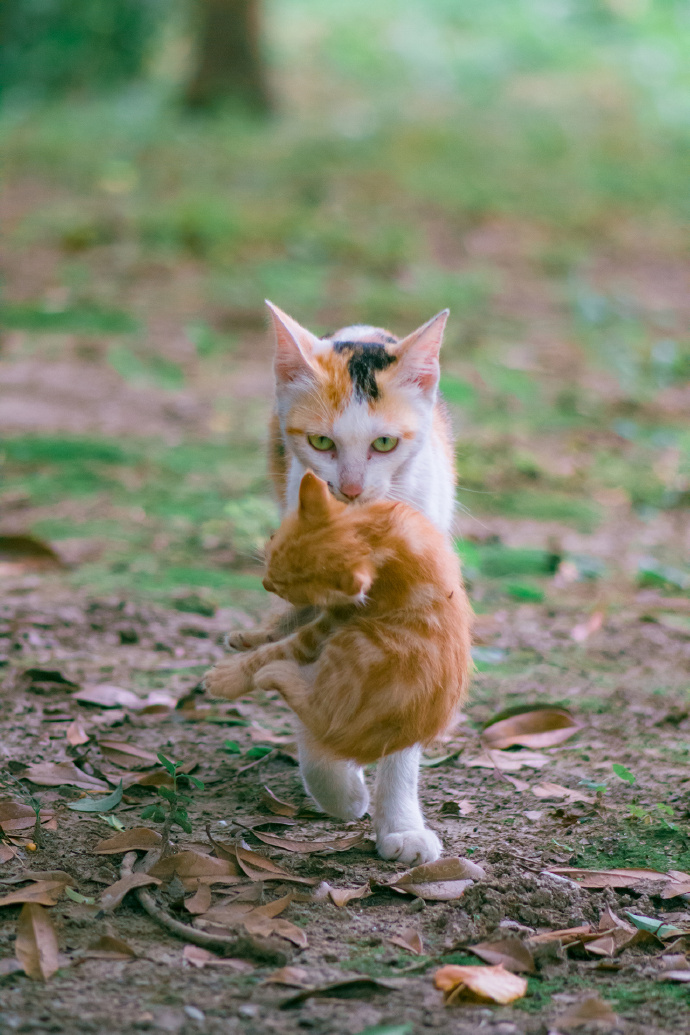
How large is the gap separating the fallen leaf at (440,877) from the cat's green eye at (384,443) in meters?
1.23

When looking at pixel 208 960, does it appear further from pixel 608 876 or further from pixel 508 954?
pixel 608 876

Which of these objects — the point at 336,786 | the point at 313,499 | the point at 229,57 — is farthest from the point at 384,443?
the point at 229,57

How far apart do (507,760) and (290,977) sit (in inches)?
54.3

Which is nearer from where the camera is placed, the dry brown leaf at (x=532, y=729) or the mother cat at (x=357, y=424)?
the mother cat at (x=357, y=424)

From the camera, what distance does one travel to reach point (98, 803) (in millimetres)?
3031

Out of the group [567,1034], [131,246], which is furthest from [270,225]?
[567,1034]

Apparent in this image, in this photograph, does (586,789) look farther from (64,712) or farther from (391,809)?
(64,712)

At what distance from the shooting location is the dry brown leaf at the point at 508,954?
2424 millimetres

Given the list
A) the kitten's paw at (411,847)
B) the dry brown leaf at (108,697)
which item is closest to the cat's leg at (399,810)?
the kitten's paw at (411,847)

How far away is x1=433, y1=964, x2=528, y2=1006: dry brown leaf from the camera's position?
2.28 metres

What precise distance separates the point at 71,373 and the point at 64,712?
454cm

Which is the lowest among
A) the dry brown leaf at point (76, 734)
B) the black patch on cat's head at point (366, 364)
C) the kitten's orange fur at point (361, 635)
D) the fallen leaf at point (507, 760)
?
the fallen leaf at point (507, 760)

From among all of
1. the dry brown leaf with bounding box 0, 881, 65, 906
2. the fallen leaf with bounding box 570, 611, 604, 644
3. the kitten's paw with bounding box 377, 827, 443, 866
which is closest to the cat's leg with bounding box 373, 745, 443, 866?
the kitten's paw with bounding box 377, 827, 443, 866

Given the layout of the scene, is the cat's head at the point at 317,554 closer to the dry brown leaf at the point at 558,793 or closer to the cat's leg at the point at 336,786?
the cat's leg at the point at 336,786
